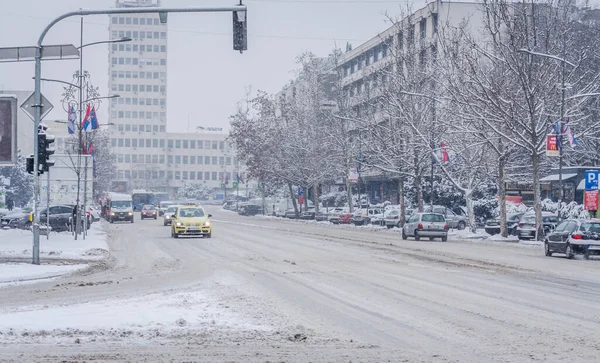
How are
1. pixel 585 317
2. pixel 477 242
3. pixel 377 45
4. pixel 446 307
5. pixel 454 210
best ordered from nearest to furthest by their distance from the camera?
pixel 585 317 < pixel 446 307 < pixel 477 242 < pixel 454 210 < pixel 377 45

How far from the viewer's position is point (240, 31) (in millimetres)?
21094

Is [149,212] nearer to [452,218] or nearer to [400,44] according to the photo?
[400,44]

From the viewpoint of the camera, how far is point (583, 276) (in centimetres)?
2439

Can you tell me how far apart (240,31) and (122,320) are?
933cm

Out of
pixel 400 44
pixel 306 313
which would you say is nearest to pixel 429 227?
pixel 400 44

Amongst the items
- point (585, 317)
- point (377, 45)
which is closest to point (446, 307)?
point (585, 317)

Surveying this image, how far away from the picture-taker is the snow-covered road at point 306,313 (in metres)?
11.1

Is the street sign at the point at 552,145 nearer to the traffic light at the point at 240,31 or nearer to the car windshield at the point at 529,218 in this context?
the car windshield at the point at 529,218

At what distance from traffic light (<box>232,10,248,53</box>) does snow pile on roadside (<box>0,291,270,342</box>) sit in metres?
6.63

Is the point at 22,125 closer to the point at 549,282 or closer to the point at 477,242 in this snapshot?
the point at 477,242

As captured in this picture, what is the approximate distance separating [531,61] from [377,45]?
194 feet

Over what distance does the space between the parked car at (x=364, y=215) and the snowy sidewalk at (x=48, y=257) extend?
3456cm

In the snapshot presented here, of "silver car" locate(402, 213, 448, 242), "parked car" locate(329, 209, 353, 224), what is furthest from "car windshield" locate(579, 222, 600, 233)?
"parked car" locate(329, 209, 353, 224)

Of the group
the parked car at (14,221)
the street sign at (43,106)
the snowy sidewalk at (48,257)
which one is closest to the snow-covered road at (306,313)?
the snowy sidewalk at (48,257)
